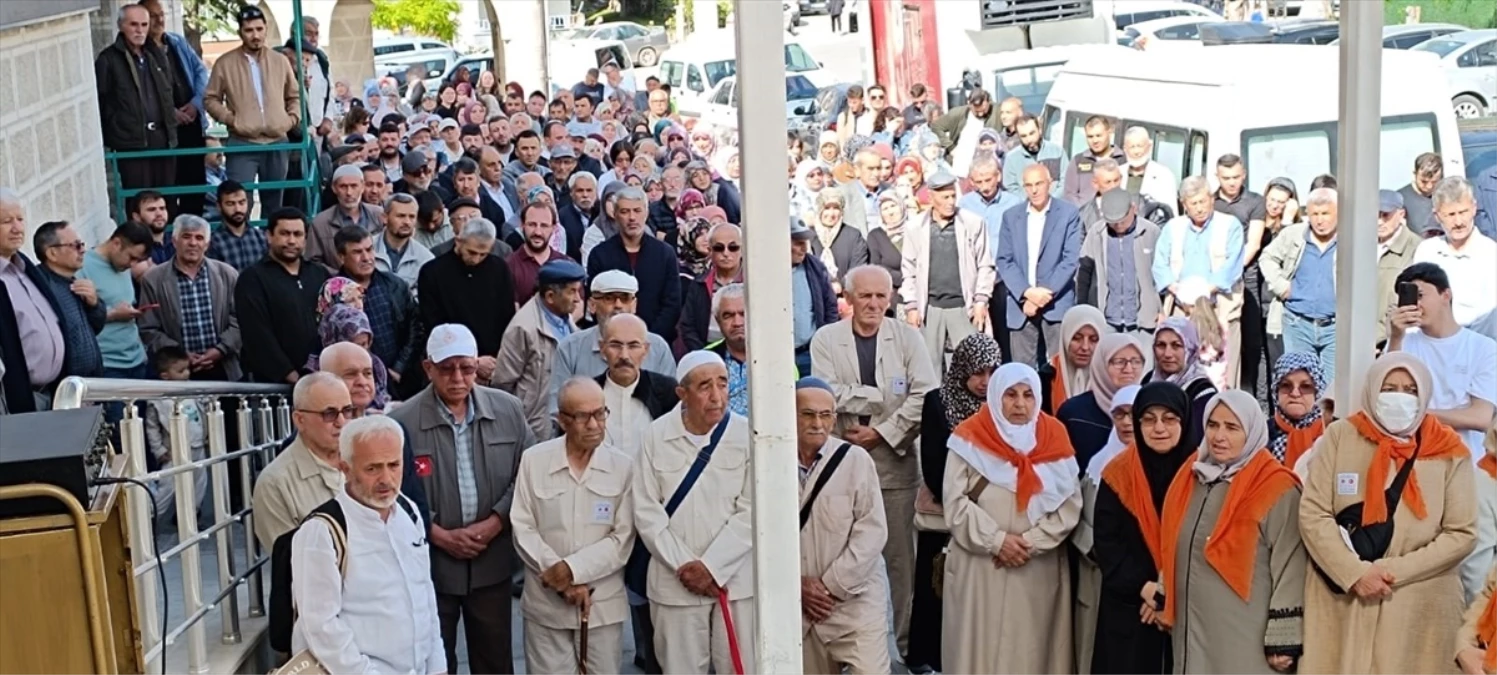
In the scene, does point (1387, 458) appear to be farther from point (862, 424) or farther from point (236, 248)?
point (236, 248)

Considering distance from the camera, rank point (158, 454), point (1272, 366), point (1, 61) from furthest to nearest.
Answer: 1. point (1272, 366)
2. point (1, 61)
3. point (158, 454)

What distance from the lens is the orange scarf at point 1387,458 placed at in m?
6.41

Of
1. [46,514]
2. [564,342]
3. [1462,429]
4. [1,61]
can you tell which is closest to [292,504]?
[564,342]

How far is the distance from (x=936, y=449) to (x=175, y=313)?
3.74 m

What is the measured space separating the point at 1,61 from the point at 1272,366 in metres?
7.30

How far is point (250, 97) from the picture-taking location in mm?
12227

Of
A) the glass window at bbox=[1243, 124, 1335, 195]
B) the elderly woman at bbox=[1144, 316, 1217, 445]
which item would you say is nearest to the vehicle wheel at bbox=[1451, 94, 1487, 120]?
the glass window at bbox=[1243, 124, 1335, 195]

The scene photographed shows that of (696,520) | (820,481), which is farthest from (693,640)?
(820,481)

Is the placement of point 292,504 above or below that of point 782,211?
below

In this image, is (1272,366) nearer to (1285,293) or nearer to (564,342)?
(1285,293)

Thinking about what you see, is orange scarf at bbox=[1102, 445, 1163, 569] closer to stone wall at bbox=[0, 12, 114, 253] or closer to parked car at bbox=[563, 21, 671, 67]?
stone wall at bbox=[0, 12, 114, 253]

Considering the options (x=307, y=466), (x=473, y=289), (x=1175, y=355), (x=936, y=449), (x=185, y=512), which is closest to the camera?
(x=185, y=512)

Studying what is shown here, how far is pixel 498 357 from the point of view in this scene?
345 inches

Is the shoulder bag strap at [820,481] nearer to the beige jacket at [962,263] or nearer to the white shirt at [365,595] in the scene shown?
the white shirt at [365,595]
